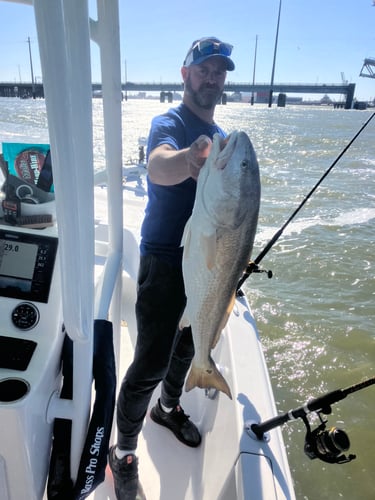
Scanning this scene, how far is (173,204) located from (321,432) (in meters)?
1.22

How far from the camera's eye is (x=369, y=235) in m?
8.25

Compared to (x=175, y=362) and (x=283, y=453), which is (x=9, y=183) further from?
(x=283, y=453)

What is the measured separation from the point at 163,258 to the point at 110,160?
0.54 metres

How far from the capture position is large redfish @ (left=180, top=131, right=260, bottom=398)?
1216mm

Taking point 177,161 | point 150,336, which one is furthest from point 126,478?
point 177,161

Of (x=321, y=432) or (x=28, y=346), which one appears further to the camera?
(x=321, y=432)

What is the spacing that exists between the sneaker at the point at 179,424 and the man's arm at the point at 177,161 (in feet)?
5.11

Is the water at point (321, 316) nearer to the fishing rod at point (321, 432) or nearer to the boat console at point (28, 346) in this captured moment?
the boat console at point (28, 346)

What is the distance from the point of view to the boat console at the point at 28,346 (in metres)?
1.17

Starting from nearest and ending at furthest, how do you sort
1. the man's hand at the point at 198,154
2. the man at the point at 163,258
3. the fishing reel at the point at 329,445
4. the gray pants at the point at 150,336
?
the man's hand at the point at 198,154, the fishing reel at the point at 329,445, the man at the point at 163,258, the gray pants at the point at 150,336

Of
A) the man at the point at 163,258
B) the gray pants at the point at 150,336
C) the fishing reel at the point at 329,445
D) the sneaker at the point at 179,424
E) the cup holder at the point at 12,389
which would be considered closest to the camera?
the cup holder at the point at 12,389

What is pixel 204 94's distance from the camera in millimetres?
1805

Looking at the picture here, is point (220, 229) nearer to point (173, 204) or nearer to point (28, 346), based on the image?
point (173, 204)

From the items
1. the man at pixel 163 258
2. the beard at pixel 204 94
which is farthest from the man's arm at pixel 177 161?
the beard at pixel 204 94
